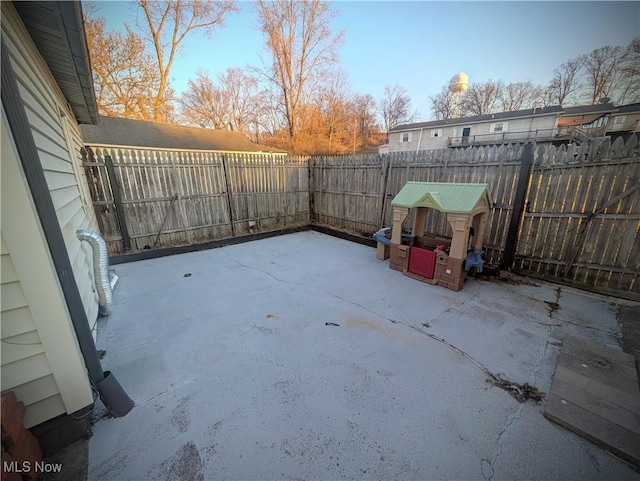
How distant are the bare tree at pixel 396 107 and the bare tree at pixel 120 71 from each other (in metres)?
22.7

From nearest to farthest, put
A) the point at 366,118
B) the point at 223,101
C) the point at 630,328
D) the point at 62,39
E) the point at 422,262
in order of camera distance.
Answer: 1. the point at 62,39
2. the point at 630,328
3. the point at 422,262
4. the point at 223,101
5. the point at 366,118

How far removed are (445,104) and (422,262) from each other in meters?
31.0

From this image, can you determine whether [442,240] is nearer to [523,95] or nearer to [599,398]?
[599,398]

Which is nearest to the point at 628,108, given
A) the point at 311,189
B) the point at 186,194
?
the point at 311,189

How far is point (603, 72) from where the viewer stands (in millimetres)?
19859

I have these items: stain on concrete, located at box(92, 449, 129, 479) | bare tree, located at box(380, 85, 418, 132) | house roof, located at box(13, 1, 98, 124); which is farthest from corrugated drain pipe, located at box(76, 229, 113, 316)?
bare tree, located at box(380, 85, 418, 132)

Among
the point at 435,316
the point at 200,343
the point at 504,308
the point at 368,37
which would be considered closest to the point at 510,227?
the point at 504,308

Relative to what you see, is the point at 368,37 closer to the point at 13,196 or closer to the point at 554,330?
the point at 554,330

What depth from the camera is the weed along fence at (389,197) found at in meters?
3.24

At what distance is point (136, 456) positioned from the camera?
4.94 ft

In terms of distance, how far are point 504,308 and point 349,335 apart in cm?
211

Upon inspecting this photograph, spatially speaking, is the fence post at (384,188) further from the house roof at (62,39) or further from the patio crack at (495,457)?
the house roof at (62,39)

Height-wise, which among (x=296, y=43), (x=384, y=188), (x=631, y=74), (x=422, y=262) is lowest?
(x=422, y=262)

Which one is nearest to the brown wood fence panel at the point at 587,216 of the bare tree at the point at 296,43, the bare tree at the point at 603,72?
the bare tree at the point at 296,43
